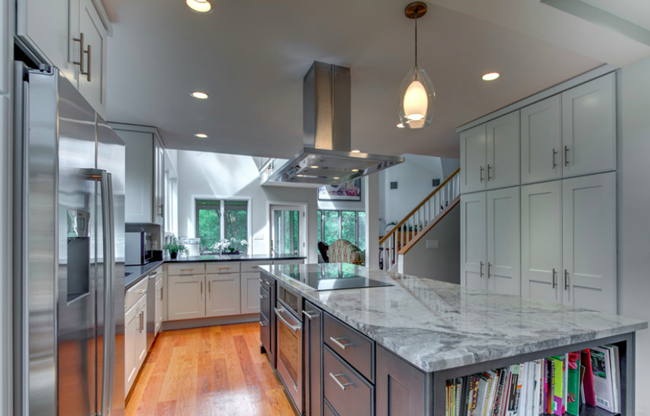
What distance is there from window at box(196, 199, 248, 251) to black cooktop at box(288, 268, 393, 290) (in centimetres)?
535

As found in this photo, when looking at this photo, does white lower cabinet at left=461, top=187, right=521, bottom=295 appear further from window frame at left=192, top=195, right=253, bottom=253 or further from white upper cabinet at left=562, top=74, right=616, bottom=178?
window frame at left=192, top=195, right=253, bottom=253

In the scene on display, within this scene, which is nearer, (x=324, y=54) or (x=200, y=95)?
(x=324, y=54)

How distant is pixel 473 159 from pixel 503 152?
40cm

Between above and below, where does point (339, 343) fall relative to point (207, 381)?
above

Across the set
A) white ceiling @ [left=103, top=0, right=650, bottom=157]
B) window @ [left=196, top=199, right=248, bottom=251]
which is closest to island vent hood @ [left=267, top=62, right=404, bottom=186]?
white ceiling @ [left=103, top=0, right=650, bottom=157]

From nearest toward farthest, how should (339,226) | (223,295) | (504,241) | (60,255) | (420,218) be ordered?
(60,255) < (504,241) < (223,295) < (420,218) < (339,226)

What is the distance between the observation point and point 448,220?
5426 mm

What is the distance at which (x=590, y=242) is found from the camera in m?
2.48

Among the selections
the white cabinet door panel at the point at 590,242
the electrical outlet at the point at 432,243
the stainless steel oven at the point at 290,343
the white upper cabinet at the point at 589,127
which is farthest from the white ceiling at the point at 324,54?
the electrical outlet at the point at 432,243

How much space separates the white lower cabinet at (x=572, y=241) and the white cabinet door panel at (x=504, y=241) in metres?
0.07

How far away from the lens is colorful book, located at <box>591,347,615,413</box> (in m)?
1.31

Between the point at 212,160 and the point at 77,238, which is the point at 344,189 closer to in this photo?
the point at 212,160

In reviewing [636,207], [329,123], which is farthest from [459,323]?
[636,207]

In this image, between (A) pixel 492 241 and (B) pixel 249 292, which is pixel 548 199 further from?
(B) pixel 249 292
